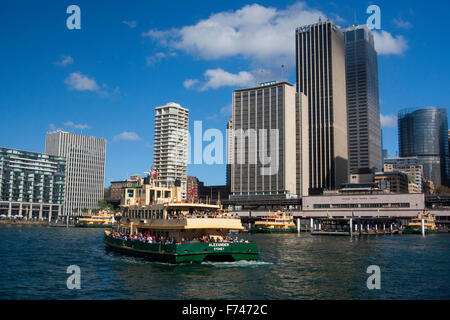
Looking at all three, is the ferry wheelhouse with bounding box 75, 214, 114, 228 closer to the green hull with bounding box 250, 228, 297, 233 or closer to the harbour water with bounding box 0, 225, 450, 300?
the green hull with bounding box 250, 228, 297, 233

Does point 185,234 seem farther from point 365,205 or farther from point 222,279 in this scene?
point 365,205

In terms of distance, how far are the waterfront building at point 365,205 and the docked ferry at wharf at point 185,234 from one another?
10761 centimetres

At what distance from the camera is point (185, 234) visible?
43125mm

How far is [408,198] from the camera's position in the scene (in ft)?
472

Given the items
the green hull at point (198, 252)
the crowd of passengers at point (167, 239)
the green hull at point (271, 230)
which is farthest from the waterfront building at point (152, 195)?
the green hull at point (271, 230)

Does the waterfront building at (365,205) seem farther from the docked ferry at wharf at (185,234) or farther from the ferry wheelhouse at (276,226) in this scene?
the docked ferry at wharf at (185,234)

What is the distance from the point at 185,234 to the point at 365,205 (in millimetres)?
122388

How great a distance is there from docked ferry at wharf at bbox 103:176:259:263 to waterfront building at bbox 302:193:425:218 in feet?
353

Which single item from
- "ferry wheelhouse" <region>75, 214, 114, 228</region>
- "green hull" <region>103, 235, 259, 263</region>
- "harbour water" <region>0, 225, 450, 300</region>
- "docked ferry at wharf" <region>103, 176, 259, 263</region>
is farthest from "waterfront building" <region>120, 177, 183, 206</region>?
"ferry wheelhouse" <region>75, 214, 114, 228</region>

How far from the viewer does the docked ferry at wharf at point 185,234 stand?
39750mm

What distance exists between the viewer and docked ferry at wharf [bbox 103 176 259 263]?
39.8 m

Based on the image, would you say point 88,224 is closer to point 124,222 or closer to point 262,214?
point 262,214

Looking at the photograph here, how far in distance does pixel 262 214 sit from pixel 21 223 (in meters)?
100
